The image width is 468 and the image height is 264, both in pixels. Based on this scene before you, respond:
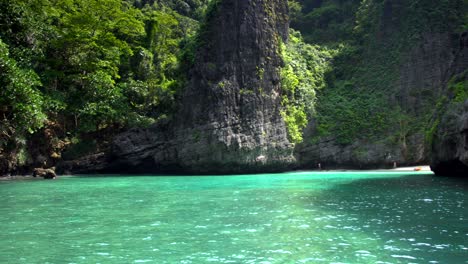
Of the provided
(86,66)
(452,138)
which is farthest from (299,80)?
(86,66)

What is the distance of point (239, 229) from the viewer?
368 inches

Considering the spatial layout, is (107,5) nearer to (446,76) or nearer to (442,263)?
(446,76)

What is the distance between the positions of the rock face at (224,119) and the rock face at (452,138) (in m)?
12.7

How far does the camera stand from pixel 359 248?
747 cm

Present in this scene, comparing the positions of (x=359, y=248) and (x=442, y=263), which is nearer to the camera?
(x=442, y=263)

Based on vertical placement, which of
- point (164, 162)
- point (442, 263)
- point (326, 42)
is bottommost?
point (442, 263)

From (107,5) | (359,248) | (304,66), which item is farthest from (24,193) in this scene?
(304,66)

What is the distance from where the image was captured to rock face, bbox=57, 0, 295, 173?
104 feet

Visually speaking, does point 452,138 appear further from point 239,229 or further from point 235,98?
point 235,98

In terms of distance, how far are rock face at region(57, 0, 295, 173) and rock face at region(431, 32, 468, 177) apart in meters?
12.7

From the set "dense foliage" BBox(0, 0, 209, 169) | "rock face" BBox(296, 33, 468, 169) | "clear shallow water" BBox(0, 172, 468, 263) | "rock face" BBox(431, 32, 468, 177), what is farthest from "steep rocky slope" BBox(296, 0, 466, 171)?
"clear shallow water" BBox(0, 172, 468, 263)

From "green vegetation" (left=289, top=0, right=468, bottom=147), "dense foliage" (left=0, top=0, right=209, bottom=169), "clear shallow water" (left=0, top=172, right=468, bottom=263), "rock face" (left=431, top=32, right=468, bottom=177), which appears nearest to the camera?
"clear shallow water" (left=0, top=172, right=468, bottom=263)

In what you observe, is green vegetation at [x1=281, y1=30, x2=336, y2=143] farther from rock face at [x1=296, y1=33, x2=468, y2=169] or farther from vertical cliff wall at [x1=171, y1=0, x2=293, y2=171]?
rock face at [x1=296, y1=33, x2=468, y2=169]

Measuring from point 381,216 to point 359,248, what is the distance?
3.67 m
